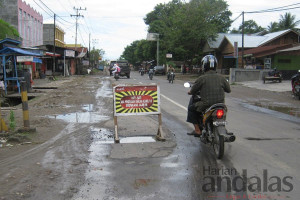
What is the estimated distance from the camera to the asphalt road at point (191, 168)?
13.3 feet

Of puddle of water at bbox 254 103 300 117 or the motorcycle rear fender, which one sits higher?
the motorcycle rear fender

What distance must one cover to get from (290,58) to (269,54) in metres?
2.15

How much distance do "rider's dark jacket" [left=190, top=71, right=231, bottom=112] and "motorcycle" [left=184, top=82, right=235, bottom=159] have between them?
0.16 meters

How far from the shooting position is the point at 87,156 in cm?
576

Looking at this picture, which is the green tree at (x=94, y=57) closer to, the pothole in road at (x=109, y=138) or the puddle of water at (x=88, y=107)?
the puddle of water at (x=88, y=107)

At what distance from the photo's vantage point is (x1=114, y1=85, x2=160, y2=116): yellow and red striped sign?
7160mm

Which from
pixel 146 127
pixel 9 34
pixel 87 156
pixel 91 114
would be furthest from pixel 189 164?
pixel 9 34

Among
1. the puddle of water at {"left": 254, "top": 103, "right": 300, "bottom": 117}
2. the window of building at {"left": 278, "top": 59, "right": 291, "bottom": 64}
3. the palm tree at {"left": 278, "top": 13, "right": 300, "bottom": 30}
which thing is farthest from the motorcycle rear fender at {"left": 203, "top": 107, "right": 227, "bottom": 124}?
the palm tree at {"left": 278, "top": 13, "right": 300, "bottom": 30}

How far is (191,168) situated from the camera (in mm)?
5023

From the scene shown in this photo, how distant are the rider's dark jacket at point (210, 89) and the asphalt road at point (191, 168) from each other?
925mm

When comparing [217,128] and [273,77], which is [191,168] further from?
[273,77]

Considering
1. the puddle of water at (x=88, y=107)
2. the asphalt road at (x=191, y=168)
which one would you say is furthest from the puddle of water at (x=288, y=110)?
the puddle of water at (x=88, y=107)

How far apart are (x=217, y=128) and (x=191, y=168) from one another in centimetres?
91

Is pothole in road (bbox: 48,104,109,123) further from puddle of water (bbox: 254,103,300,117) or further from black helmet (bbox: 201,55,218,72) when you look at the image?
puddle of water (bbox: 254,103,300,117)
